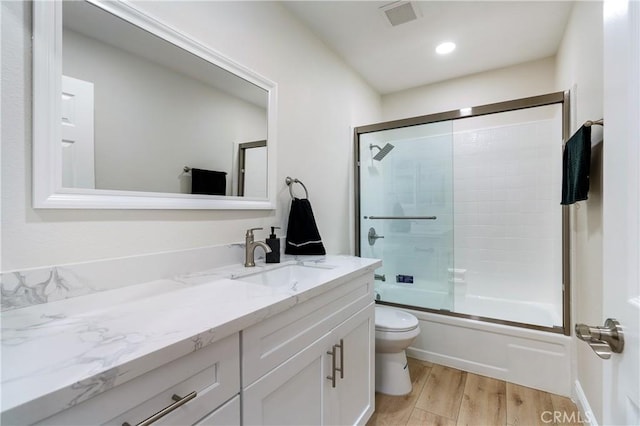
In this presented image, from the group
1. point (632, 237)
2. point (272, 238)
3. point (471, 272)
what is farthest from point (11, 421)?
point (471, 272)

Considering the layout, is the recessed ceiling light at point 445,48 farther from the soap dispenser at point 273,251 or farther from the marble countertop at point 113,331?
the marble countertop at point 113,331

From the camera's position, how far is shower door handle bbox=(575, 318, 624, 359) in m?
0.51

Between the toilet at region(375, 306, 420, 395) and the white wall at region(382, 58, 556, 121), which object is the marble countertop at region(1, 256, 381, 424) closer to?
the toilet at region(375, 306, 420, 395)

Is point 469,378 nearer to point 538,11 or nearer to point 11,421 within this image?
point 11,421

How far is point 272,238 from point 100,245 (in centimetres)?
77

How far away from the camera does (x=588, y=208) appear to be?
1.52m

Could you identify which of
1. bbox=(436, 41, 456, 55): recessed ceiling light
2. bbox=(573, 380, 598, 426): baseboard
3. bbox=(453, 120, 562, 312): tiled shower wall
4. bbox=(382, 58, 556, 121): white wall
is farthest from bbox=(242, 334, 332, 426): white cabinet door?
bbox=(382, 58, 556, 121): white wall

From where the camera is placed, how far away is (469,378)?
79.8 inches

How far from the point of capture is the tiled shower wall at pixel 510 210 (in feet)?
8.42

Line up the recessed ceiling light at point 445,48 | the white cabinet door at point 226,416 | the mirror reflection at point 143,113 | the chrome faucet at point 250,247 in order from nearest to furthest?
the white cabinet door at point 226,416 → the mirror reflection at point 143,113 → the chrome faucet at point 250,247 → the recessed ceiling light at point 445,48

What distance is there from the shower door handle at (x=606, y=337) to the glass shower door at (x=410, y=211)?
1.90m

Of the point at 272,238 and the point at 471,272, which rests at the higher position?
the point at 272,238

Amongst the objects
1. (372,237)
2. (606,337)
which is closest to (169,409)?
(606,337)

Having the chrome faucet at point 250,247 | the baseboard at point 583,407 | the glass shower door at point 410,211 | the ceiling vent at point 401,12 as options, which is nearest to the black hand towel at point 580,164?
the glass shower door at point 410,211
